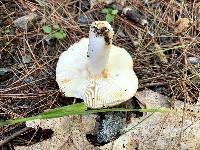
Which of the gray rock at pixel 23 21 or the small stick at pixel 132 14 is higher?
the small stick at pixel 132 14

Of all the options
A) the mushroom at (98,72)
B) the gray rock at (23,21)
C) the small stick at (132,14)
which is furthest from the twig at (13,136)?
the small stick at (132,14)

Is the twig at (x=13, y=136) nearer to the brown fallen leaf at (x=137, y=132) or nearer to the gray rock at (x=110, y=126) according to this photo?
the brown fallen leaf at (x=137, y=132)

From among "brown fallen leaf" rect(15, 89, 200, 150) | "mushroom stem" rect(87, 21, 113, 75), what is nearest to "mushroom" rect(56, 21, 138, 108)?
"mushroom stem" rect(87, 21, 113, 75)

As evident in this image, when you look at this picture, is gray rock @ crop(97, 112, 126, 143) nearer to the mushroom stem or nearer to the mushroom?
the mushroom

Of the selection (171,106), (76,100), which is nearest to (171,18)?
(171,106)

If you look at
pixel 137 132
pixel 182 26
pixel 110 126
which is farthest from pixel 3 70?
pixel 182 26

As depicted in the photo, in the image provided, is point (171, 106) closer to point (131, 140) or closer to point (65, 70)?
point (131, 140)

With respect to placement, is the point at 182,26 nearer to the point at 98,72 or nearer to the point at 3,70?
the point at 98,72
